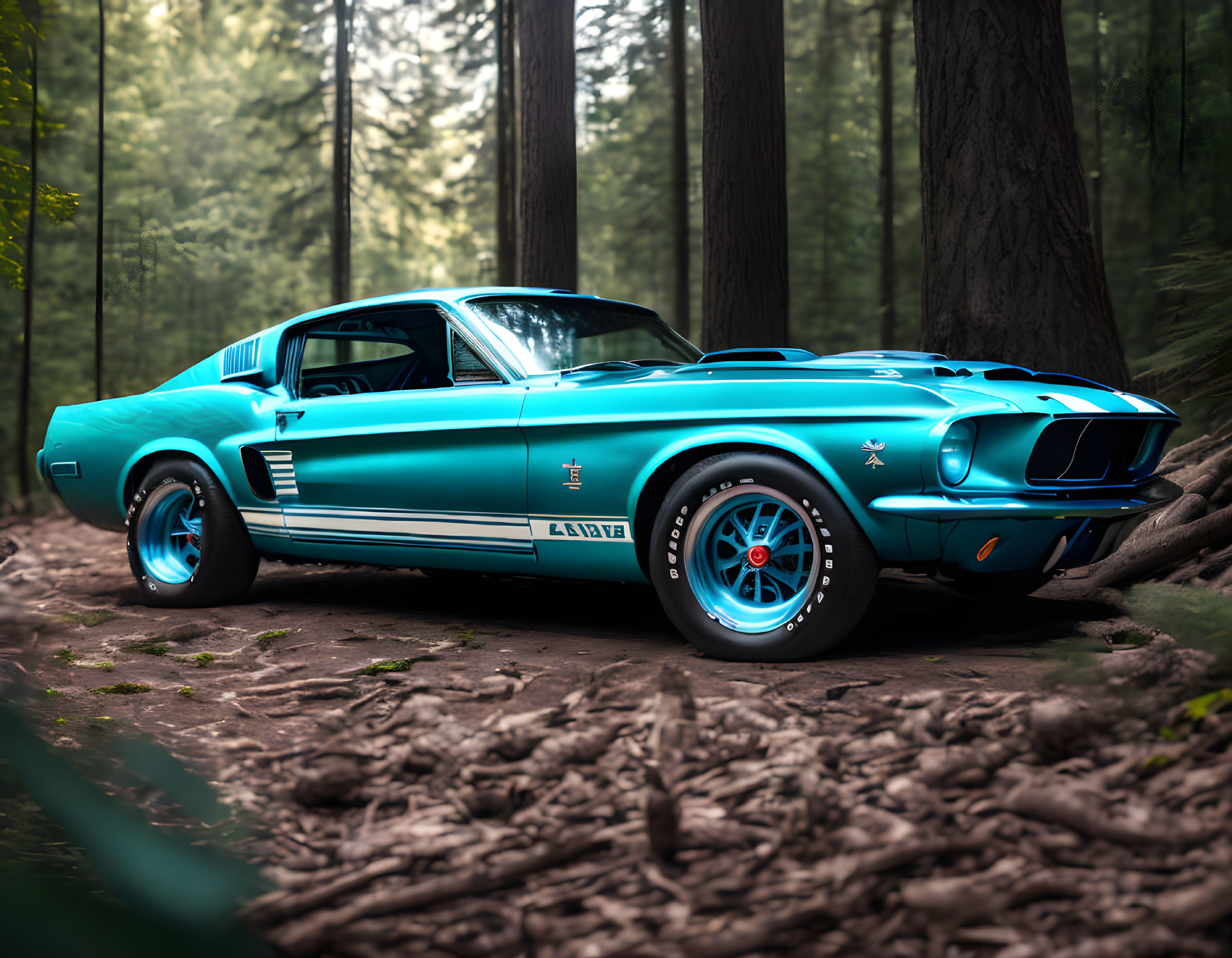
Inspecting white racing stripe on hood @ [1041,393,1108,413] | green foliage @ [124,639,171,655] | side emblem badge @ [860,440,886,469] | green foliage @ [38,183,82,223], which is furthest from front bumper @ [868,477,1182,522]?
green foliage @ [38,183,82,223]

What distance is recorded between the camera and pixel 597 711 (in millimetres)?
→ 3086

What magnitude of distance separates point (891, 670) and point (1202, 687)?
1014mm

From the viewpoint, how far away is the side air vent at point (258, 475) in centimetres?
510

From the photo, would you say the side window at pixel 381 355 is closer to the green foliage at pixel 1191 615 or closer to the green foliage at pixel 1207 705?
the green foliage at pixel 1191 615

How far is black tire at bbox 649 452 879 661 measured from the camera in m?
3.41

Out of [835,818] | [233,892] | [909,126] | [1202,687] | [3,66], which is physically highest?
[909,126]

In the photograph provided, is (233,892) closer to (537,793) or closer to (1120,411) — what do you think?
(537,793)

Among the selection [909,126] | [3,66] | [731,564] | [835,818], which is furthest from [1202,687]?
[909,126]

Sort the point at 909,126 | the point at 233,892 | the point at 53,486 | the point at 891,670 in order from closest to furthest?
1. the point at 233,892
2. the point at 891,670
3. the point at 53,486
4. the point at 909,126

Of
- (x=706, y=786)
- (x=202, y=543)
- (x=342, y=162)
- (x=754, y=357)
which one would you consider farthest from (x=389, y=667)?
(x=342, y=162)

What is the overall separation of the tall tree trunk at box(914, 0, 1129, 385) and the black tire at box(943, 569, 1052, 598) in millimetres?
1370

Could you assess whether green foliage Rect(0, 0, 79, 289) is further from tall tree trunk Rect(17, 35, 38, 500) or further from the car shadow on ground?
the car shadow on ground

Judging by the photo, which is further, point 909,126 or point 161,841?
point 909,126

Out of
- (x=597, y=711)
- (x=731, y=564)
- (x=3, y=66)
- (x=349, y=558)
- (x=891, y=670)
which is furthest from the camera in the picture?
(x=3, y=66)
